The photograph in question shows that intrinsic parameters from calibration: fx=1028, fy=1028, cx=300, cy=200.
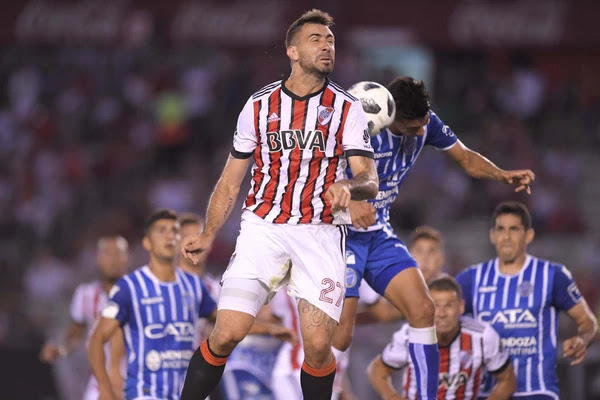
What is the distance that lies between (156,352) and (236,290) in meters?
1.76

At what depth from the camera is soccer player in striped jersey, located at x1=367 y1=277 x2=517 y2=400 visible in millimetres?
6281

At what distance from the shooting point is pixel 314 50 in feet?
16.6

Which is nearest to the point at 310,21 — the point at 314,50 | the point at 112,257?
the point at 314,50

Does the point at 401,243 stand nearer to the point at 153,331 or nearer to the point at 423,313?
the point at 423,313

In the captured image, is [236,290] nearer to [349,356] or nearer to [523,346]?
[523,346]

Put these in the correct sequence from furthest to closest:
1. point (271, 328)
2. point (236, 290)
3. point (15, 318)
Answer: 1. point (15, 318)
2. point (271, 328)
3. point (236, 290)

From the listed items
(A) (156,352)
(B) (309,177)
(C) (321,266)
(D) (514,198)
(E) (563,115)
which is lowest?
(A) (156,352)

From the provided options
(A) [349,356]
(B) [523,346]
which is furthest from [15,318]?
(B) [523,346]

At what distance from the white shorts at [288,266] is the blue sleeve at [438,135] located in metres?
1.25

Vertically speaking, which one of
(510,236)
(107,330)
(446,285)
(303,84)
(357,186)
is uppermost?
(303,84)

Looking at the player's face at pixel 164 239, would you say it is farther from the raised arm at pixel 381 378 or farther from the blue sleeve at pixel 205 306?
the raised arm at pixel 381 378

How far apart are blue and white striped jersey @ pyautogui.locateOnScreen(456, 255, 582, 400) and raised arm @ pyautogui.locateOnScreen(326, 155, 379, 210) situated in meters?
2.01

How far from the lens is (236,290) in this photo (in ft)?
16.3

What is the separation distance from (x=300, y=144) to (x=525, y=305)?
229 cm
